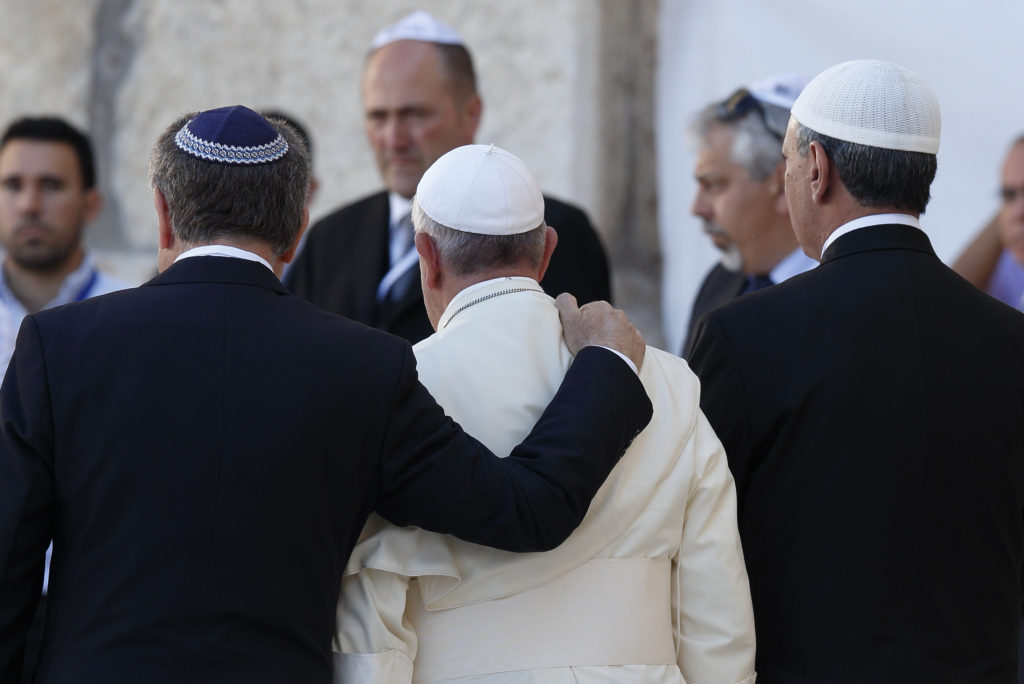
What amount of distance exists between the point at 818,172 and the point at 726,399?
46cm

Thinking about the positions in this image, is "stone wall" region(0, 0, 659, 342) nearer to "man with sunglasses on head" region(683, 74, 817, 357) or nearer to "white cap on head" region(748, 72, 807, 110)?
"man with sunglasses on head" region(683, 74, 817, 357)

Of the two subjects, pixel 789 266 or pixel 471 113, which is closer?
pixel 789 266

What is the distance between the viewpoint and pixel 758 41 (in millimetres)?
4824

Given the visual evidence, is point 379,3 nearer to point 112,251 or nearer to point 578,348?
point 112,251

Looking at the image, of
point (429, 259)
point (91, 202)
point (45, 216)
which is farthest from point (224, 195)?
point (91, 202)

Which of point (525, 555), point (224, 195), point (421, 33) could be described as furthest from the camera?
point (421, 33)

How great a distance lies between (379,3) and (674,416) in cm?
346

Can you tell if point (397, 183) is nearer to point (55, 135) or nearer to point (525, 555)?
point (55, 135)

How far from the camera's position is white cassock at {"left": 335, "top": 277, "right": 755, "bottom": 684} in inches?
86.7

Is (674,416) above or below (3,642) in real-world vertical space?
above

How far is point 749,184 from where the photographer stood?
3.97m

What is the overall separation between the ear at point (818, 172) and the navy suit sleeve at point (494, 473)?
0.60m

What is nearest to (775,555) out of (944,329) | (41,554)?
(944,329)

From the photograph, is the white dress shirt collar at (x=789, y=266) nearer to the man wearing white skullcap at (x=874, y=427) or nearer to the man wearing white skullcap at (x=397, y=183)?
the man wearing white skullcap at (x=397, y=183)
